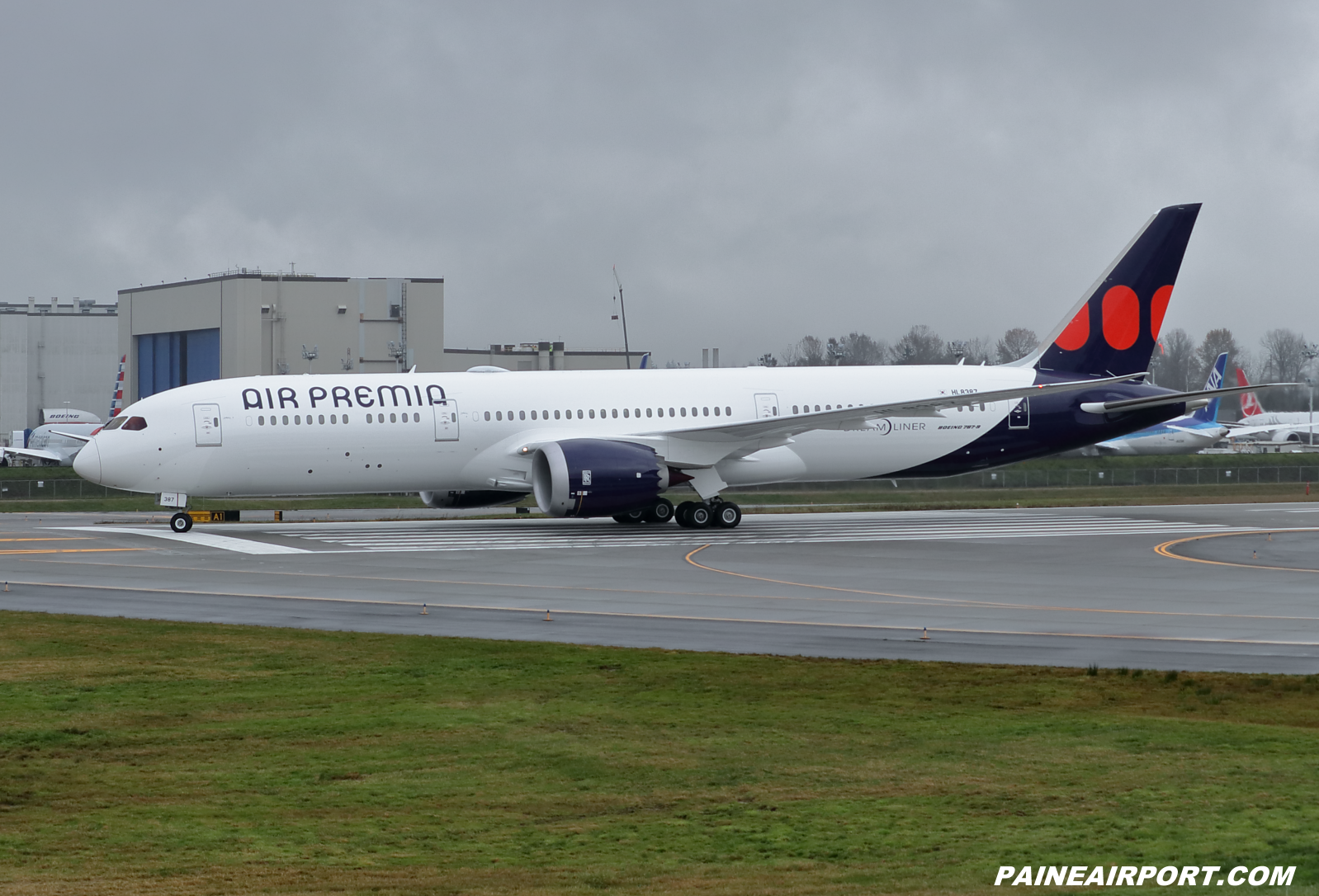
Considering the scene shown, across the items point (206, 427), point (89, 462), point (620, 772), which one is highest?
point (206, 427)

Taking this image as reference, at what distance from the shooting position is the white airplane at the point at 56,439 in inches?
3265

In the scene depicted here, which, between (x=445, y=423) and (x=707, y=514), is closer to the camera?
(x=445, y=423)

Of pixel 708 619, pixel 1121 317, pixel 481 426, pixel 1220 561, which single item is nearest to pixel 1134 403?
pixel 1121 317

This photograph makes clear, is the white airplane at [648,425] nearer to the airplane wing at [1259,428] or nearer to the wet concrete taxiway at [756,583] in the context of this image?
the wet concrete taxiway at [756,583]

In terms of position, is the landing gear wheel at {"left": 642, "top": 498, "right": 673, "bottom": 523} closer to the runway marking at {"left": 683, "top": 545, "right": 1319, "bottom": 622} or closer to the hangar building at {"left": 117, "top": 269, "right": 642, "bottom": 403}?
the runway marking at {"left": 683, "top": 545, "right": 1319, "bottom": 622}

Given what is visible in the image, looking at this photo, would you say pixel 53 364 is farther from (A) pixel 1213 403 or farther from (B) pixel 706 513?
(B) pixel 706 513

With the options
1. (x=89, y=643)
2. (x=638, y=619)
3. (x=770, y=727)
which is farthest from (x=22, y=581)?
(x=770, y=727)

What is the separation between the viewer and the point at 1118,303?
141ft

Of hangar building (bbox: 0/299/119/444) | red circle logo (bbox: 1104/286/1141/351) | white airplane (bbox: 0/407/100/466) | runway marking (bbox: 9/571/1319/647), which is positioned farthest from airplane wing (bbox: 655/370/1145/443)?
hangar building (bbox: 0/299/119/444)

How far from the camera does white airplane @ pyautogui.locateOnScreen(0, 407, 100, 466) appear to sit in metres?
82.9

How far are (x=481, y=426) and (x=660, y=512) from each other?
18.2 feet

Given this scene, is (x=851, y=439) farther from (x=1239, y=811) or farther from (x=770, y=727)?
(x=1239, y=811)

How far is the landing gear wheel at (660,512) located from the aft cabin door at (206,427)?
11444 millimetres

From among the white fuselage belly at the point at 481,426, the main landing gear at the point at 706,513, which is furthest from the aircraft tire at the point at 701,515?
the white fuselage belly at the point at 481,426
